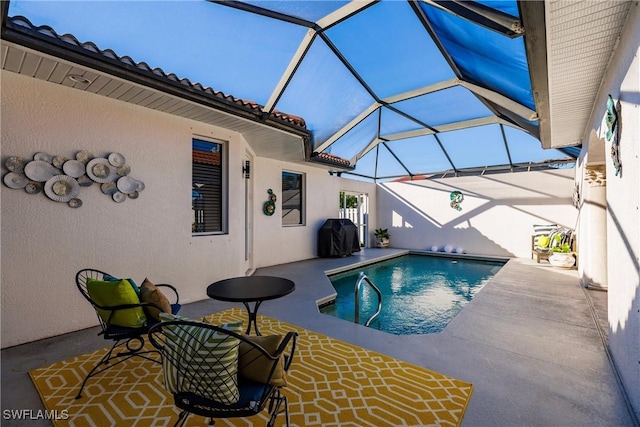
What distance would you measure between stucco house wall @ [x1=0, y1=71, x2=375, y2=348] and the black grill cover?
4.35 metres

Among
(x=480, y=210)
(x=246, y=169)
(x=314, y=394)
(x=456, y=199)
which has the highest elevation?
(x=246, y=169)

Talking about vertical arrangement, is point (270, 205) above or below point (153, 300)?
above

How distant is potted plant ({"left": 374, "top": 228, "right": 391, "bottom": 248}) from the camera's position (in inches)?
491

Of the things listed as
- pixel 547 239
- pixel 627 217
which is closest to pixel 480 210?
pixel 547 239

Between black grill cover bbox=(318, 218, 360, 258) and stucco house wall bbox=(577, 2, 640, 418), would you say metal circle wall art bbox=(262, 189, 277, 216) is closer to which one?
black grill cover bbox=(318, 218, 360, 258)

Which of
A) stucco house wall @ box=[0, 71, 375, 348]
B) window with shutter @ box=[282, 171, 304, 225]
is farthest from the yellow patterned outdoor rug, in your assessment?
window with shutter @ box=[282, 171, 304, 225]

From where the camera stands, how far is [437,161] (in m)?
11.0

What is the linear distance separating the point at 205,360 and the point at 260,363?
0.34 m

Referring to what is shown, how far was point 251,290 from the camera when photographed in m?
3.08

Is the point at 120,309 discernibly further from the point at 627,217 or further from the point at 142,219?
the point at 627,217

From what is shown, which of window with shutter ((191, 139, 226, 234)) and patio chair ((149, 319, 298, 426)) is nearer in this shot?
patio chair ((149, 319, 298, 426))

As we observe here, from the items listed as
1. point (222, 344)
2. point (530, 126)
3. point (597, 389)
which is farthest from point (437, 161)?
point (222, 344)

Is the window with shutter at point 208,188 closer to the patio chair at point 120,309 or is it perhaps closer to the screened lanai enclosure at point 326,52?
the screened lanai enclosure at point 326,52

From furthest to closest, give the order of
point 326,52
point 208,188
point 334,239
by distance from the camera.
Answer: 1. point 334,239
2. point 208,188
3. point 326,52
